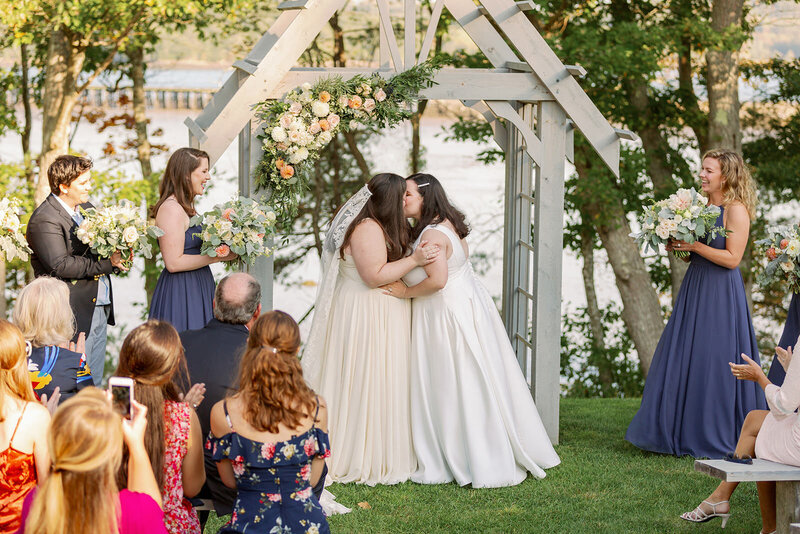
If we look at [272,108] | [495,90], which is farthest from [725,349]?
[272,108]

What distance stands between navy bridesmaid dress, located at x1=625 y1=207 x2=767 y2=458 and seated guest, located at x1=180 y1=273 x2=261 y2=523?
3191 mm

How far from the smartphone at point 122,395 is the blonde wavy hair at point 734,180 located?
4216 millimetres

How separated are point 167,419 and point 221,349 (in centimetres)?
61

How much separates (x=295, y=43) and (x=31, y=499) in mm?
3575

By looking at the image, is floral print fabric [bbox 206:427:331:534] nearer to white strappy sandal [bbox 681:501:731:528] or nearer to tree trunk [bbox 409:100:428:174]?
white strappy sandal [bbox 681:501:731:528]

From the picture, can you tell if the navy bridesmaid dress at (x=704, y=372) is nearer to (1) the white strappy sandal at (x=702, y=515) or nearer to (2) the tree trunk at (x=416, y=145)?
(1) the white strappy sandal at (x=702, y=515)

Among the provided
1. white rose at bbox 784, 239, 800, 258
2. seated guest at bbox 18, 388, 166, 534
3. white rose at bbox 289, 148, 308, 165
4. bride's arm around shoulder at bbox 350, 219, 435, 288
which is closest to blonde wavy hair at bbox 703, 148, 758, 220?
white rose at bbox 784, 239, 800, 258


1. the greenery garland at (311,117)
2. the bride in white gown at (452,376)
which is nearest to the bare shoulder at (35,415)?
the greenery garland at (311,117)

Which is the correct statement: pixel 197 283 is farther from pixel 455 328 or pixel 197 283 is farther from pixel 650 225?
pixel 650 225

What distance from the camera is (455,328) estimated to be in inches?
215

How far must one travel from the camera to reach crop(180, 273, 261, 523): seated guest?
3703mm

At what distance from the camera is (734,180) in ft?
19.1

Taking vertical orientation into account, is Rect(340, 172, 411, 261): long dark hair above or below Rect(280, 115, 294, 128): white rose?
below

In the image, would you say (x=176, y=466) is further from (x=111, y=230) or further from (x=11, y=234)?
(x=11, y=234)
